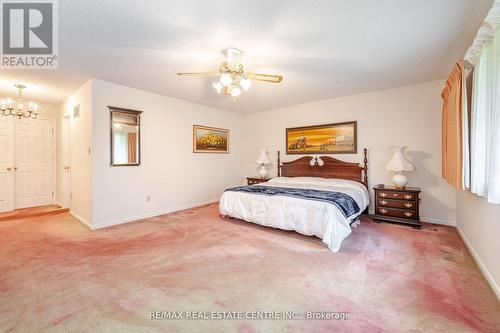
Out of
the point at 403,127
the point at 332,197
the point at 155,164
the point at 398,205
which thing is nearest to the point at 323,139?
the point at 403,127

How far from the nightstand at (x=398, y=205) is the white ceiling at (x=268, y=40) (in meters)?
2.01

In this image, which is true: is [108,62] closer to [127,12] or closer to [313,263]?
[127,12]

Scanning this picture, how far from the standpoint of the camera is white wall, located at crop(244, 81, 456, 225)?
3.97m

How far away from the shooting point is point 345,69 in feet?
11.2

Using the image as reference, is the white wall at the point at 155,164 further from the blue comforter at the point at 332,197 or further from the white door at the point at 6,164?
the white door at the point at 6,164

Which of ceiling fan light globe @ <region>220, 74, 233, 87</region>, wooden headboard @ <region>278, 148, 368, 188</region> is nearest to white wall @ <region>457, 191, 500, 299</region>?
wooden headboard @ <region>278, 148, 368, 188</region>

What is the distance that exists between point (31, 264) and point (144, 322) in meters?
1.90

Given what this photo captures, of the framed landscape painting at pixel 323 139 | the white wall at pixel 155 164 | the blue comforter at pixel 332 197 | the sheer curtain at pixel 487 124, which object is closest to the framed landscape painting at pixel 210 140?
the white wall at pixel 155 164

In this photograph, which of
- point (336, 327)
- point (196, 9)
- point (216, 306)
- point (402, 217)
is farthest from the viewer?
point (402, 217)

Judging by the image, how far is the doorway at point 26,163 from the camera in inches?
190

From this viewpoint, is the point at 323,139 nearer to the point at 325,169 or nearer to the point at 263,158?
the point at 325,169

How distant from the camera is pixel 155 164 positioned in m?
4.63

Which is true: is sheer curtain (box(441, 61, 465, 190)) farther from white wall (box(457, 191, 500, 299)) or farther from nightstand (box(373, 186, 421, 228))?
nightstand (box(373, 186, 421, 228))

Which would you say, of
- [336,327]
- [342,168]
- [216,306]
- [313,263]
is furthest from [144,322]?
[342,168]
